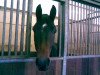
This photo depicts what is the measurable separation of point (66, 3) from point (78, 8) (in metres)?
0.56

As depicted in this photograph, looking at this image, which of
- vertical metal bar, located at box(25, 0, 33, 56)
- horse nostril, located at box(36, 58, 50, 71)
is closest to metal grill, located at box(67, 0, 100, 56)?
vertical metal bar, located at box(25, 0, 33, 56)

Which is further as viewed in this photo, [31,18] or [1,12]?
[31,18]

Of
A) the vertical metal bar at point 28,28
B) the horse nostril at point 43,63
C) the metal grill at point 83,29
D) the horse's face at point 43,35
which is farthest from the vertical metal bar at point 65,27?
the horse nostril at point 43,63

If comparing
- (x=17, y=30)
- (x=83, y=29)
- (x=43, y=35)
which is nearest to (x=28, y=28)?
(x=17, y=30)

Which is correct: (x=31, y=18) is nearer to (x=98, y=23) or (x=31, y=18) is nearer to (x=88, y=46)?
(x=88, y=46)

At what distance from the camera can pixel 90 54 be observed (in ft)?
15.7

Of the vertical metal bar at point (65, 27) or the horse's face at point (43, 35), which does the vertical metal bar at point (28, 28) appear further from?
the vertical metal bar at point (65, 27)

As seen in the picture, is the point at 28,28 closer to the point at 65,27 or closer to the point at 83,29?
the point at 65,27

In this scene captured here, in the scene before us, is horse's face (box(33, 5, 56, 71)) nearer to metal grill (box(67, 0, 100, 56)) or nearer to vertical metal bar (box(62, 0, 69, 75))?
vertical metal bar (box(62, 0, 69, 75))

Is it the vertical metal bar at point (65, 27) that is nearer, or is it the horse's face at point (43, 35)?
the horse's face at point (43, 35)

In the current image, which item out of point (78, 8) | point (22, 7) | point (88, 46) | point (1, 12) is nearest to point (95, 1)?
point (78, 8)

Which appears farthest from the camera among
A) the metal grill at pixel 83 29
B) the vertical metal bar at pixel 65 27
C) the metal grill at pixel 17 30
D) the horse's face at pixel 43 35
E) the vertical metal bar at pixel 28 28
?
the metal grill at pixel 83 29

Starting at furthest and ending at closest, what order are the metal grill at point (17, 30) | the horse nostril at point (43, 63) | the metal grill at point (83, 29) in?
the metal grill at point (83, 29) < the metal grill at point (17, 30) < the horse nostril at point (43, 63)

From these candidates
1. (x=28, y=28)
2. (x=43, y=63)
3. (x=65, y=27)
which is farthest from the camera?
(x=65, y=27)
